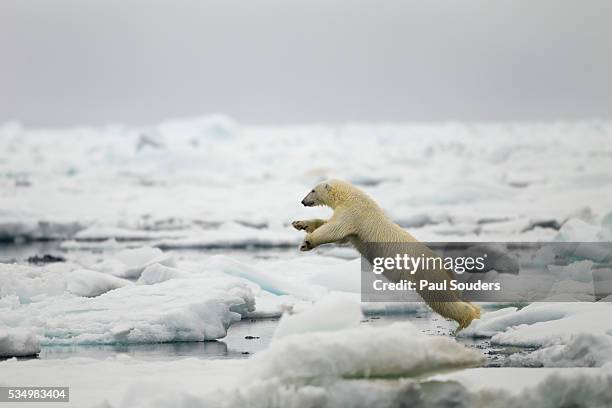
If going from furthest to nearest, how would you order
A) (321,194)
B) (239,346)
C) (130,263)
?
(130,263) < (321,194) < (239,346)

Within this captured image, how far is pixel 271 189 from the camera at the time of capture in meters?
13.0

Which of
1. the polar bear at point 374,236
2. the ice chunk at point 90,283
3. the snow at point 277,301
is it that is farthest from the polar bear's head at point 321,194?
the ice chunk at point 90,283

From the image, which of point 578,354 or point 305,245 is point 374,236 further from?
point 578,354

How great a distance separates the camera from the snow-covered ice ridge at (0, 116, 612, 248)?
9.08 m

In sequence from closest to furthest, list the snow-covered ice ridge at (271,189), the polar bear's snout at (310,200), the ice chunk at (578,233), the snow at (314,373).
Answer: the snow at (314,373) < the polar bear's snout at (310,200) < the ice chunk at (578,233) < the snow-covered ice ridge at (271,189)

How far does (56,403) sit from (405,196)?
8205 mm

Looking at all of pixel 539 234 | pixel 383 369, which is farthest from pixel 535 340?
pixel 539 234

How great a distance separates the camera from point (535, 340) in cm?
409

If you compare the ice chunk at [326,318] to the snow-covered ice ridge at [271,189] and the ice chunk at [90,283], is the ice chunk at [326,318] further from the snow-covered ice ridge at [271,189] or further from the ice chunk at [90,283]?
the snow-covered ice ridge at [271,189]

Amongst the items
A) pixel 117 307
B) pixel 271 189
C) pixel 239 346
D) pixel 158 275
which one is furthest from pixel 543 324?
pixel 271 189

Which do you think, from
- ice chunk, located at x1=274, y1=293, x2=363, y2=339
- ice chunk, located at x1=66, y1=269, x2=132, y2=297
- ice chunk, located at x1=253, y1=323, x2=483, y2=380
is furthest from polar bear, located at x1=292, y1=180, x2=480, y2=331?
ice chunk, located at x1=66, y1=269, x2=132, y2=297

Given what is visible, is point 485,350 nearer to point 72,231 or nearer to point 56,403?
point 56,403

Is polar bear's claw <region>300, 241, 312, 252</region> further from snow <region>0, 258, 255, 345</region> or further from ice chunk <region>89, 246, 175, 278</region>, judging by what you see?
ice chunk <region>89, 246, 175, 278</region>

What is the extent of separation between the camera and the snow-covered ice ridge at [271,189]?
357 inches
